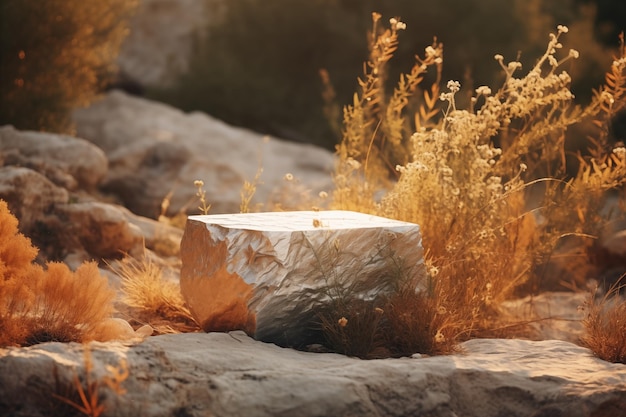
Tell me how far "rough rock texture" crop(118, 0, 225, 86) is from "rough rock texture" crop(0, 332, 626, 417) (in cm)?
1012

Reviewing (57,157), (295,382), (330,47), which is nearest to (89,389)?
(295,382)

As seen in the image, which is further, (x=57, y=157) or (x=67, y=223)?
(x=57, y=157)

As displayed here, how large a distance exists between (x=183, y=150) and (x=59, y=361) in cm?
549

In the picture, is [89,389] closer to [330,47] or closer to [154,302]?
[154,302]

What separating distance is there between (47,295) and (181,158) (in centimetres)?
467

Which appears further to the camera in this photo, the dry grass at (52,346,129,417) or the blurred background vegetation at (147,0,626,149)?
the blurred background vegetation at (147,0,626,149)

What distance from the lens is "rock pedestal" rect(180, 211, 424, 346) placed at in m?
4.05

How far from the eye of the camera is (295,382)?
3.46m

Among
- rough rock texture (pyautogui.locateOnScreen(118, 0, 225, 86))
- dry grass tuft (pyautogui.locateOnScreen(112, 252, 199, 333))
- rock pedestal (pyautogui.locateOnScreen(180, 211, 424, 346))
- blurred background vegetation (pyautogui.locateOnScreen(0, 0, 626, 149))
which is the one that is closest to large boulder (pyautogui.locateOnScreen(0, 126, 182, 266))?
dry grass tuft (pyautogui.locateOnScreen(112, 252, 199, 333))

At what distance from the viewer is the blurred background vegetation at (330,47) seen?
1205 cm

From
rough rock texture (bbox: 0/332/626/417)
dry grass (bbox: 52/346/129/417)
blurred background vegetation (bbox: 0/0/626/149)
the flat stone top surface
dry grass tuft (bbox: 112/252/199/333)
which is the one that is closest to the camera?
dry grass (bbox: 52/346/129/417)

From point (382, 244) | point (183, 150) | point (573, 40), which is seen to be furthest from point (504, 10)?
point (382, 244)

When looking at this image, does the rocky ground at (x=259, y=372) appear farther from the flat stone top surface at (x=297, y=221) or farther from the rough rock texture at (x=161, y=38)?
the rough rock texture at (x=161, y=38)

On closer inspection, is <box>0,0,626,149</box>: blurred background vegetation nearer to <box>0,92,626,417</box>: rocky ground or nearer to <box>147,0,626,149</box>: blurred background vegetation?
<box>147,0,626,149</box>: blurred background vegetation
